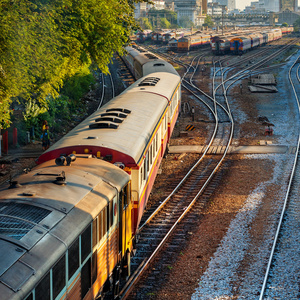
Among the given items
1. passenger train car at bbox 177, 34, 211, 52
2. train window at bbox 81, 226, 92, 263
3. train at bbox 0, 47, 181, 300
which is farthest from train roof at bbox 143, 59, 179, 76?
passenger train car at bbox 177, 34, 211, 52

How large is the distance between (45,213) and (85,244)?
0.89m

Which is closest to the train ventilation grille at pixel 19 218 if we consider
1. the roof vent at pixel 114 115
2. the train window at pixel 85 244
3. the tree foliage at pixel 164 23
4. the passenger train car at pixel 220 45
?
the train window at pixel 85 244

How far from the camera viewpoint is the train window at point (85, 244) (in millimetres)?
7493

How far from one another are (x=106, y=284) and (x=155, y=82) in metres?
14.3

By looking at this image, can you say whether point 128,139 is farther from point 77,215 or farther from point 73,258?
point 73,258

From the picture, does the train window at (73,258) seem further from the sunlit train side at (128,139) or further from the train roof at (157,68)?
the train roof at (157,68)

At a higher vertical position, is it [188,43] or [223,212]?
[188,43]

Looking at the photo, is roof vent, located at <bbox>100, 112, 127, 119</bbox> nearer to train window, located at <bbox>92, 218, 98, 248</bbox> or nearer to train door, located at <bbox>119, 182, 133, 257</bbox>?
train door, located at <bbox>119, 182, 133, 257</bbox>

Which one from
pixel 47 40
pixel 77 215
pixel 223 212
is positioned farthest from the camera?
pixel 47 40

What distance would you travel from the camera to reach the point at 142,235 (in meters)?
13.5

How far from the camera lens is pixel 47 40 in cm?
1816

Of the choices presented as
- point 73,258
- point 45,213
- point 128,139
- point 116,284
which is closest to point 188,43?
point 128,139

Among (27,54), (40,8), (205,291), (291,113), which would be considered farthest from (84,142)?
(291,113)

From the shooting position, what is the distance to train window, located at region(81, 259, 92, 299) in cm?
764
